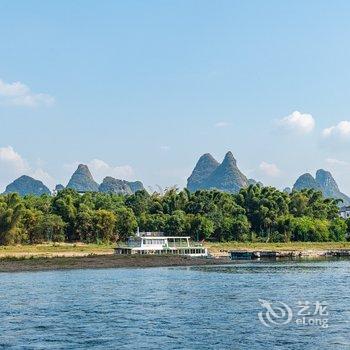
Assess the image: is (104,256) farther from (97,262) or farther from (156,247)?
(156,247)

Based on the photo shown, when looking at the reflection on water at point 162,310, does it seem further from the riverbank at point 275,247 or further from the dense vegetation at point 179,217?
the dense vegetation at point 179,217

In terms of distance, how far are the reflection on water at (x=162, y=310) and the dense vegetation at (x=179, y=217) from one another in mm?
53529

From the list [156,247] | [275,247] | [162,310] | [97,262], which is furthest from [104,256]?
[162,310]

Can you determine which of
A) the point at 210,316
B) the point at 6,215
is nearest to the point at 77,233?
the point at 6,215

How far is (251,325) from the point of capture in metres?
40.2

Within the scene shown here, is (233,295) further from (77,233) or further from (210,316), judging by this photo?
(77,233)

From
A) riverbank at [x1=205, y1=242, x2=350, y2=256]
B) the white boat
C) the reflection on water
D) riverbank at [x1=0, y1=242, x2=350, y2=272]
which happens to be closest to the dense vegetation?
riverbank at [x1=0, y1=242, x2=350, y2=272]

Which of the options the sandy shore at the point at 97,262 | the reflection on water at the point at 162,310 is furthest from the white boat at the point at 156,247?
the reflection on water at the point at 162,310

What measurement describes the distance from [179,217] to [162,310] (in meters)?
103

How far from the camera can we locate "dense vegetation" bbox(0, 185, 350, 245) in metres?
135

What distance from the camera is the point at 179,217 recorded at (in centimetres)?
15075

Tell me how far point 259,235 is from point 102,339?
13276 cm

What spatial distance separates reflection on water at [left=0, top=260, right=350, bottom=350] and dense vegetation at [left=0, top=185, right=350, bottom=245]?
53529 millimetres

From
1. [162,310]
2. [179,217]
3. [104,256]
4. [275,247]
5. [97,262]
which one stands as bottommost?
[162,310]
